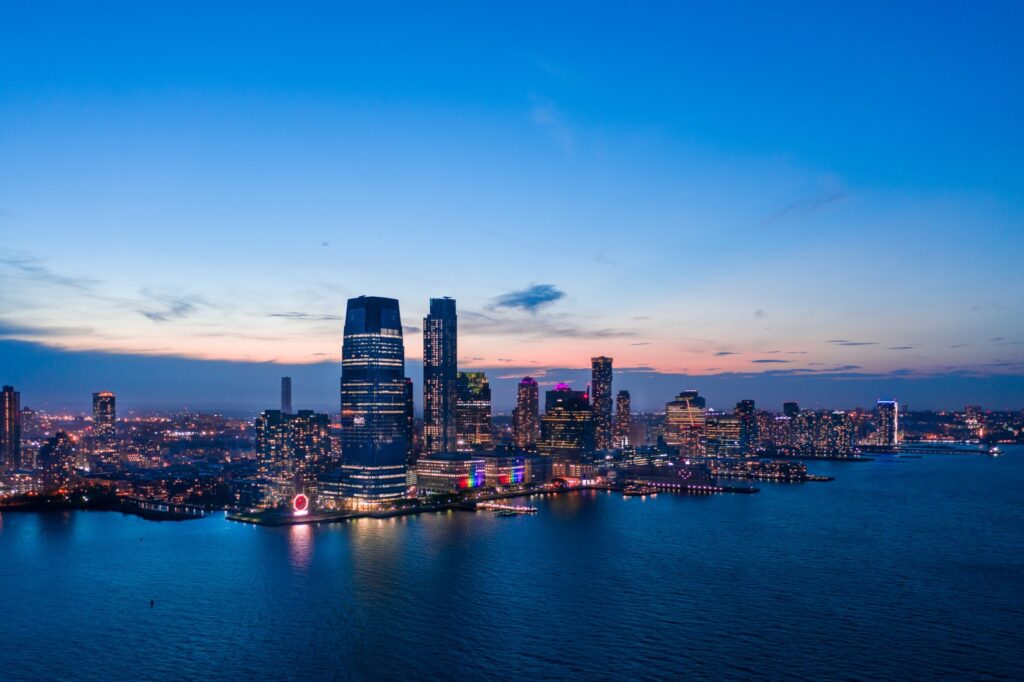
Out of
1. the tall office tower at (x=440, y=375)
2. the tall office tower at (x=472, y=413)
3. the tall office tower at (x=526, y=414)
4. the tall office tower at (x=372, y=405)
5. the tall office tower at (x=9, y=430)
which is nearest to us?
the tall office tower at (x=372, y=405)

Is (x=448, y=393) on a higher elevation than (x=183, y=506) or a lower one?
higher

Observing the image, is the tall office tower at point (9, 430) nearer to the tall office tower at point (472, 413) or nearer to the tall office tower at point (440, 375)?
the tall office tower at point (440, 375)

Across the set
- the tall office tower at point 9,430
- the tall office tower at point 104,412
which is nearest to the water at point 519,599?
the tall office tower at point 9,430

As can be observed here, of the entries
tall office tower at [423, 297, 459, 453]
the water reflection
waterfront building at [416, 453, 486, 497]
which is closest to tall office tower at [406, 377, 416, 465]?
tall office tower at [423, 297, 459, 453]

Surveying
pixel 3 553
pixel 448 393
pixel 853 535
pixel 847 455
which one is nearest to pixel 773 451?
pixel 847 455

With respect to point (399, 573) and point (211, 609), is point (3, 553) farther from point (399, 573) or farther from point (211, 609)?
point (399, 573)

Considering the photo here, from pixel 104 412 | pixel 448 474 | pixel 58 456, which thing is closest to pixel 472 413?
pixel 448 474

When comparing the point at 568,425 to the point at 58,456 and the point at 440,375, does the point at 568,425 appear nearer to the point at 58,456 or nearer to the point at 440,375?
the point at 440,375
